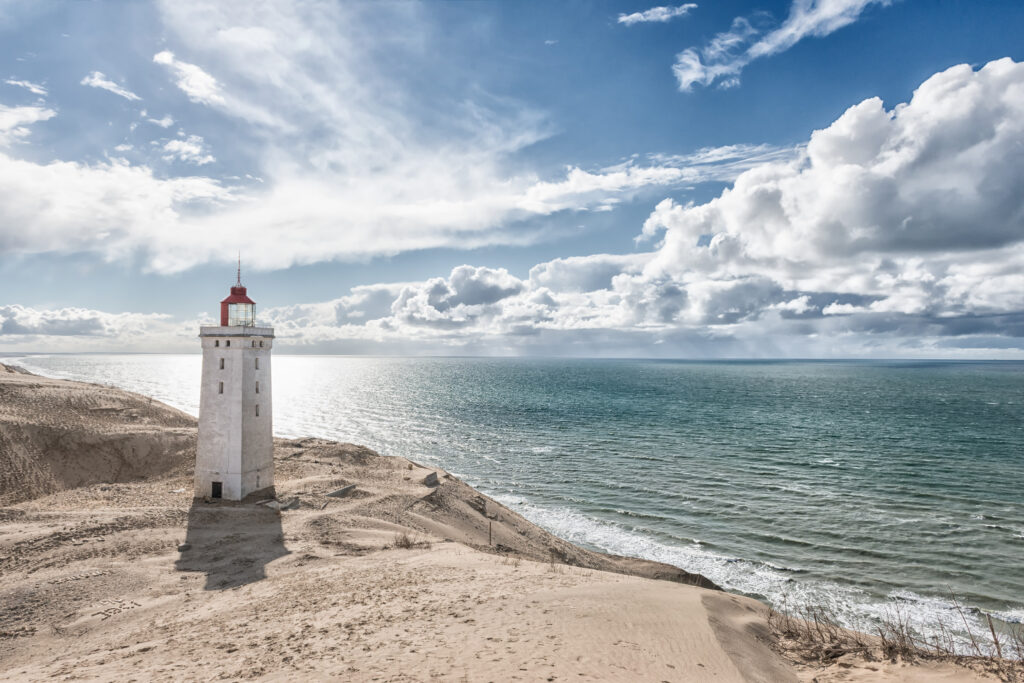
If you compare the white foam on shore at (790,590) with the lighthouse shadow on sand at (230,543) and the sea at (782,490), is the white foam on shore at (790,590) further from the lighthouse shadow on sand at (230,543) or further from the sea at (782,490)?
the lighthouse shadow on sand at (230,543)

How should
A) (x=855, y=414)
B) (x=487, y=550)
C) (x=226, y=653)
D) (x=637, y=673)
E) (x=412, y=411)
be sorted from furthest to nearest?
(x=412, y=411) → (x=855, y=414) → (x=487, y=550) → (x=226, y=653) → (x=637, y=673)

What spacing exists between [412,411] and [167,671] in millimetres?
77700

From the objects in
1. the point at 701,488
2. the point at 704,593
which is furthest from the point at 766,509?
the point at 704,593

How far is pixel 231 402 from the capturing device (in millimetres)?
26688

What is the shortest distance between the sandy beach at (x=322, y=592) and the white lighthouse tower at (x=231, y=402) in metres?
1.38

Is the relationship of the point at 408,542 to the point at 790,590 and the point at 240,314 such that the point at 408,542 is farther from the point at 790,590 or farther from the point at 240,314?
the point at 790,590

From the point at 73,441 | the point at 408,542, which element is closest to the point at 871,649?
the point at 408,542

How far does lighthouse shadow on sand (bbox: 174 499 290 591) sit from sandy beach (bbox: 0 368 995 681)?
100 mm

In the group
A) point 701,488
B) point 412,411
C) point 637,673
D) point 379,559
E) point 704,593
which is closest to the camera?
point 637,673

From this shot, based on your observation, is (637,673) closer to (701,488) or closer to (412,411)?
(701,488)

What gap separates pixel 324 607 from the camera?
15.9m

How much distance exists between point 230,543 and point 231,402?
721 centimetres

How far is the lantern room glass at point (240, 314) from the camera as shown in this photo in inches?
1069

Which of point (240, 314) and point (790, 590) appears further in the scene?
point (240, 314)
